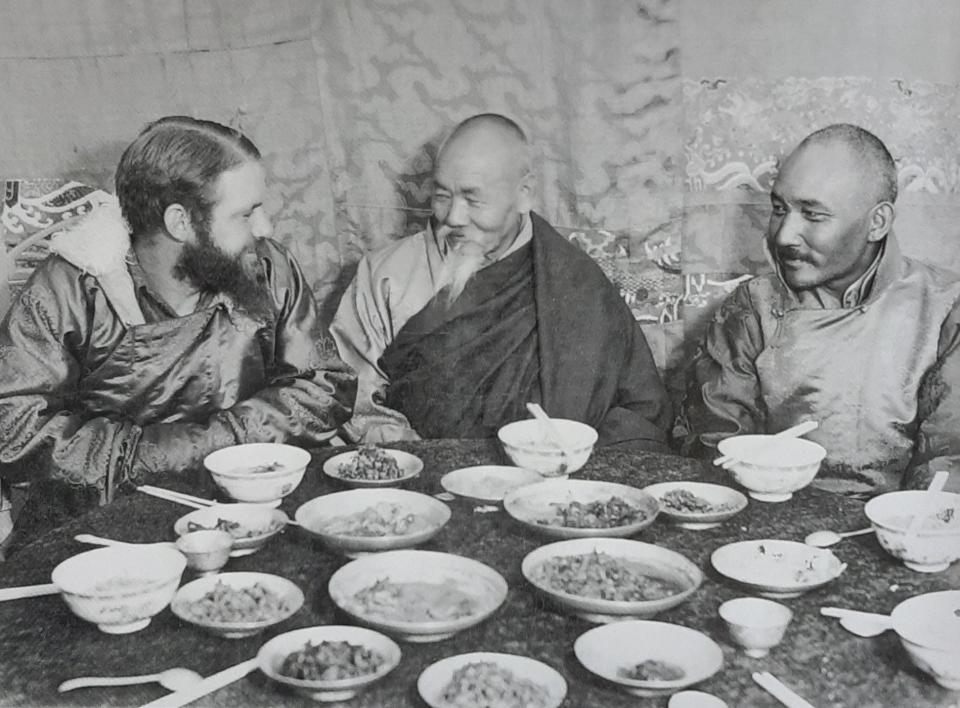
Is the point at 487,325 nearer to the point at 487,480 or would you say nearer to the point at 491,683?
the point at 487,480

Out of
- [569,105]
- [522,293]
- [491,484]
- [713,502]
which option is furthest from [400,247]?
[713,502]

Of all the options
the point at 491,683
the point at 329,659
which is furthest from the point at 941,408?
the point at 329,659

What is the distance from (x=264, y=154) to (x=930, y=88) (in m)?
1.51

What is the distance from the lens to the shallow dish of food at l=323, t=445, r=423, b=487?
5.67 ft

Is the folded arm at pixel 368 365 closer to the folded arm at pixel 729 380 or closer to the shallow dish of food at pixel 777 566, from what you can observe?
the folded arm at pixel 729 380

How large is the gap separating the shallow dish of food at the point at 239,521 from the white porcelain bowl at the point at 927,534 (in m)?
0.87

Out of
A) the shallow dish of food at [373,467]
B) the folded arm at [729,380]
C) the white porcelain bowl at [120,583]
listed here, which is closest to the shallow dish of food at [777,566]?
the shallow dish of food at [373,467]

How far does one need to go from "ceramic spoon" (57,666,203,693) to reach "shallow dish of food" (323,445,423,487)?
25.1 inches

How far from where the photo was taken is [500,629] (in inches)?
48.1

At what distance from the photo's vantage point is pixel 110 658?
3.77ft

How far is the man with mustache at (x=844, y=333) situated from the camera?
212 centimetres

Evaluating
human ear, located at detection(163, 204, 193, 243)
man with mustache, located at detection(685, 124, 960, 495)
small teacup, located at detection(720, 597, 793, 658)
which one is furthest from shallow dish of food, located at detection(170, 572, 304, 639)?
man with mustache, located at detection(685, 124, 960, 495)

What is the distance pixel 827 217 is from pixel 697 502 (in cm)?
93

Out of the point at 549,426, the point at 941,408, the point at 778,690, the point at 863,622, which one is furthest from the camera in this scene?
the point at 941,408
